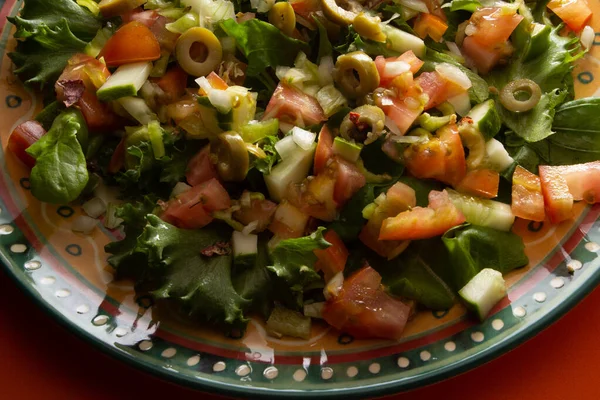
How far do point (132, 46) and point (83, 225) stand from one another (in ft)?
2.71

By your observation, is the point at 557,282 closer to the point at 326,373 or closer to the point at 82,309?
the point at 326,373

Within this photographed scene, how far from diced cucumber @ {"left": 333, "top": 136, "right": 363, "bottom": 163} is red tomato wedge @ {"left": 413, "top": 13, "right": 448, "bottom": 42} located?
0.78 meters

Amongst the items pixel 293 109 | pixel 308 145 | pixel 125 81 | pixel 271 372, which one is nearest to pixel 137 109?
pixel 125 81

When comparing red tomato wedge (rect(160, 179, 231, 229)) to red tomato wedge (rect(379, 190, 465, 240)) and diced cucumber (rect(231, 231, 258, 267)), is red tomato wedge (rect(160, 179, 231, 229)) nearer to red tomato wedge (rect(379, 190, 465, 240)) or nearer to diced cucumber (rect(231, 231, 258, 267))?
diced cucumber (rect(231, 231, 258, 267))

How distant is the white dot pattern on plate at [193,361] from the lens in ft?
8.16

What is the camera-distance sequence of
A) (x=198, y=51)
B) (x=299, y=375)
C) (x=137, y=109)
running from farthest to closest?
(x=198, y=51)
(x=137, y=109)
(x=299, y=375)

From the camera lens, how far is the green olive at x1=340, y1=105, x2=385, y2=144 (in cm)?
286

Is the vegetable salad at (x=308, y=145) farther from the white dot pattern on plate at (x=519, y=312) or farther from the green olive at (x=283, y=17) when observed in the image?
the white dot pattern on plate at (x=519, y=312)

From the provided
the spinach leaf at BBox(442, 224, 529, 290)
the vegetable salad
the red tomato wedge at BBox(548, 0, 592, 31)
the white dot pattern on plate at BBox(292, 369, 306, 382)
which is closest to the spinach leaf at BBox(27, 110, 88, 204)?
the vegetable salad

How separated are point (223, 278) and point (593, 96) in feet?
6.33

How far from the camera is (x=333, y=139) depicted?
9.63 ft

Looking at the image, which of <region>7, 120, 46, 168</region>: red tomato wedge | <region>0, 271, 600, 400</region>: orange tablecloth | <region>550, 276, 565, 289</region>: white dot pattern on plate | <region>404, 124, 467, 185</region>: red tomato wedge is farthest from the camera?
<region>7, 120, 46, 168</region>: red tomato wedge

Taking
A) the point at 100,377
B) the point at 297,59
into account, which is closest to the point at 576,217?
the point at 297,59

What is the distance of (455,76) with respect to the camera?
3.07m
